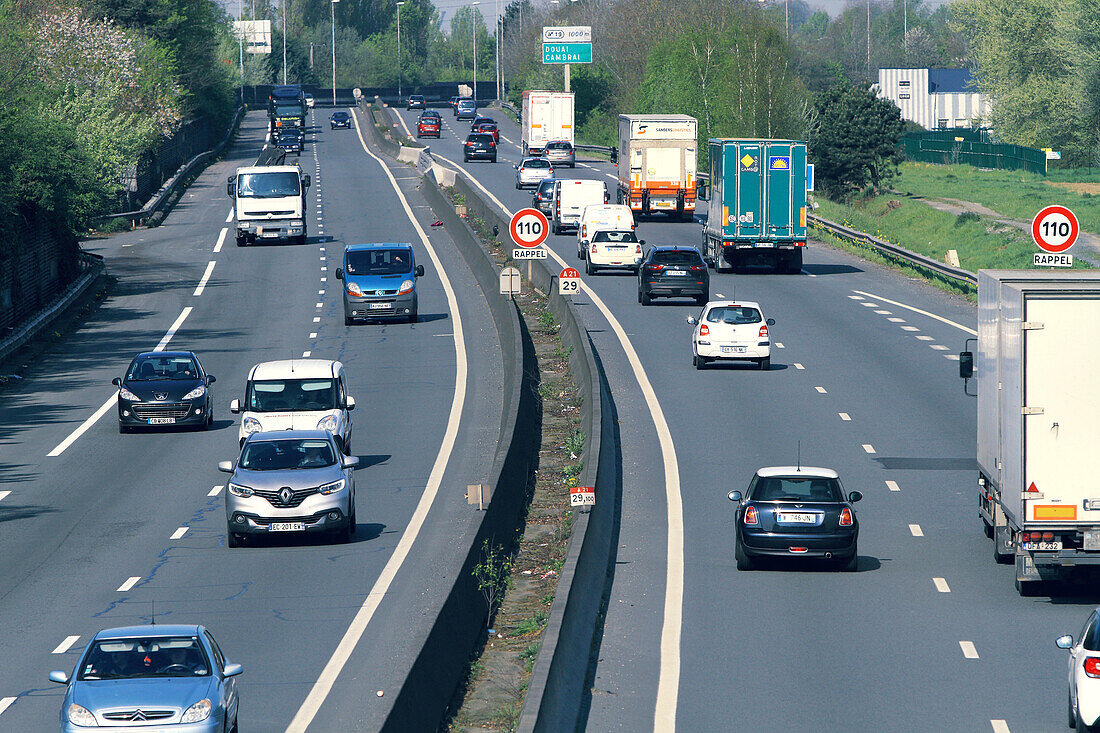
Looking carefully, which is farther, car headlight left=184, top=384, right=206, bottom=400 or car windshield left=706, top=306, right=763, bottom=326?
car windshield left=706, top=306, right=763, bottom=326

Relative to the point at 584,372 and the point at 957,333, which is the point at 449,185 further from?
the point at 584,372

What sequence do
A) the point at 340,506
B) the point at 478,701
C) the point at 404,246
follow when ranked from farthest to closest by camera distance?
the point at 404,246 → the point at 340,506 → the point at 478,701

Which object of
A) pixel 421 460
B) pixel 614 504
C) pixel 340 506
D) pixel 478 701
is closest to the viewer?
pixel 478 701

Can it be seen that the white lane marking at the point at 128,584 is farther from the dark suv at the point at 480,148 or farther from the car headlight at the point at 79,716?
the dark suv at the point at 480,148

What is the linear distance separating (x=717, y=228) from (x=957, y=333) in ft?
42.9

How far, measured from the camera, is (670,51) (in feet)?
362

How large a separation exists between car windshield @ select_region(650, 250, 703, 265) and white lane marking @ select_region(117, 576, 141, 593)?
2625cm

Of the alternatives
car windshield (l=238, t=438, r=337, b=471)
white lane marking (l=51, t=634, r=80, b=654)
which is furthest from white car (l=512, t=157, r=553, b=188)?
white lane marking (l=51, t=634, r=80, b=654)

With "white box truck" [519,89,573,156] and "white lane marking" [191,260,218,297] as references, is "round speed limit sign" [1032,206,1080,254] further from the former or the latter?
"white box truck" [519,89,573,156]

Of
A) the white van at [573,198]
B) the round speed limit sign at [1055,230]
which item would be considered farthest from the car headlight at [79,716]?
the white van at [573,198]

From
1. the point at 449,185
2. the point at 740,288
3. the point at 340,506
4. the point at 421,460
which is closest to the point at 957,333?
the point at 740,288

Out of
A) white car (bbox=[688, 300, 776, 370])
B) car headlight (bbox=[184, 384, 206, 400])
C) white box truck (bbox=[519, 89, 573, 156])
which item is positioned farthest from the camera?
white box truck (bbox=[519, 89, 573, 156])

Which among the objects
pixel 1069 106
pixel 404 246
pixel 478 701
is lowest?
pixel 478 701

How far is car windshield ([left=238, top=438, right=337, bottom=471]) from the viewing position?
2198 centimetres
